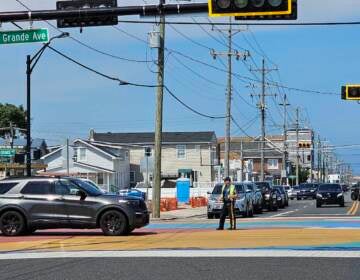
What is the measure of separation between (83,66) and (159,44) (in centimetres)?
540

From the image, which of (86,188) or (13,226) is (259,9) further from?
(13,226)

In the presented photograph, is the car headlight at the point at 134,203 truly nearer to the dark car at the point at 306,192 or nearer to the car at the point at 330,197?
the car at the point at 330,197

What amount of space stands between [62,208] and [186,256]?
21.9 ft

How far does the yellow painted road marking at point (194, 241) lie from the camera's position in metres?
16.0

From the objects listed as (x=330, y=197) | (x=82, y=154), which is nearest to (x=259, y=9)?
(x=330, y=197)

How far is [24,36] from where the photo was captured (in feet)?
55.4

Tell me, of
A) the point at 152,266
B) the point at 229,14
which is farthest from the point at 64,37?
the point at 152,266

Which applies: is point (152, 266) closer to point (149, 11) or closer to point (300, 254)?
point (300, 254)

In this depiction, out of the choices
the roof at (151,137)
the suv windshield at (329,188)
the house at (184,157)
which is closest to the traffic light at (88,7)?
the suv windshield at (329,188)

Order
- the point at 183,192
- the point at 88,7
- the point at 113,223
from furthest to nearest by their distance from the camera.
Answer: the point at 183,192 → the point at 113,223 → the point at 88,7

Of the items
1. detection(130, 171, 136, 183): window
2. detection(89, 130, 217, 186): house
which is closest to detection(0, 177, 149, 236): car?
detection(89, 130, 217, 186): house

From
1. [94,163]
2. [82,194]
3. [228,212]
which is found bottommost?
[228,212]

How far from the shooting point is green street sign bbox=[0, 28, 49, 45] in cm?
1680

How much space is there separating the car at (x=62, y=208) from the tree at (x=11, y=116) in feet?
198
